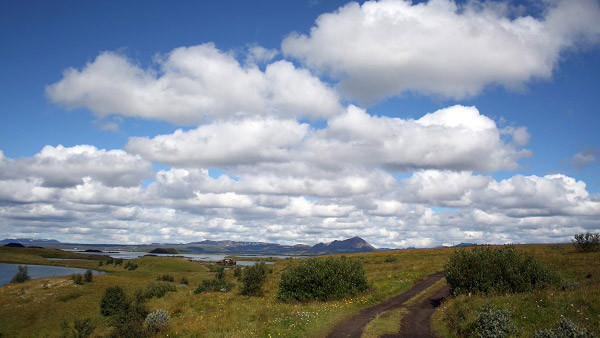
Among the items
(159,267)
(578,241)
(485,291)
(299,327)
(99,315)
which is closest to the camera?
(299,327)

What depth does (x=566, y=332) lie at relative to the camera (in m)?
14.4

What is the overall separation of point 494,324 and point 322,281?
16.4 metres

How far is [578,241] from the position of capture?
49.4 m

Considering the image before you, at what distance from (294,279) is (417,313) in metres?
11.7

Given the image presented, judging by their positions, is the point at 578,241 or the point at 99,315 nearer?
the point at 578,241

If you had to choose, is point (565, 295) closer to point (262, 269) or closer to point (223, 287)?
point (262, 269)

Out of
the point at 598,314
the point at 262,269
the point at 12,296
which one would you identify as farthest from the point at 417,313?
the point at 12,296

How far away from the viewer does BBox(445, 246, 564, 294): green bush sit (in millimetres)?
23641

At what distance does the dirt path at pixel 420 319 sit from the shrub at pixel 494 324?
8.93ft

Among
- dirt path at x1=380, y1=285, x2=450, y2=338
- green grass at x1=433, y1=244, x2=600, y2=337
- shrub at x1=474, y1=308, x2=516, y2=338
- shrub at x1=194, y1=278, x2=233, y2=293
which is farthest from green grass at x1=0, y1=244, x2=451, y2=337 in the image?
shrub at x1=474, y1=308, x2=516, y2=338

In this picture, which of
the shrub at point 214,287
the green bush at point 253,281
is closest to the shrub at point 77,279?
the shrub at point 214,287

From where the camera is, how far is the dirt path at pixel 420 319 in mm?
19316

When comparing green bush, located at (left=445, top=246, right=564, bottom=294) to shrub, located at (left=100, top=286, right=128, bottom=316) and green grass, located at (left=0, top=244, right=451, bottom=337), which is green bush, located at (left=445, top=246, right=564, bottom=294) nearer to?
green grass, located at (left=0, top=244, right=451, bottom=337)

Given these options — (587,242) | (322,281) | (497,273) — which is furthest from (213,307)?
(587,242)
